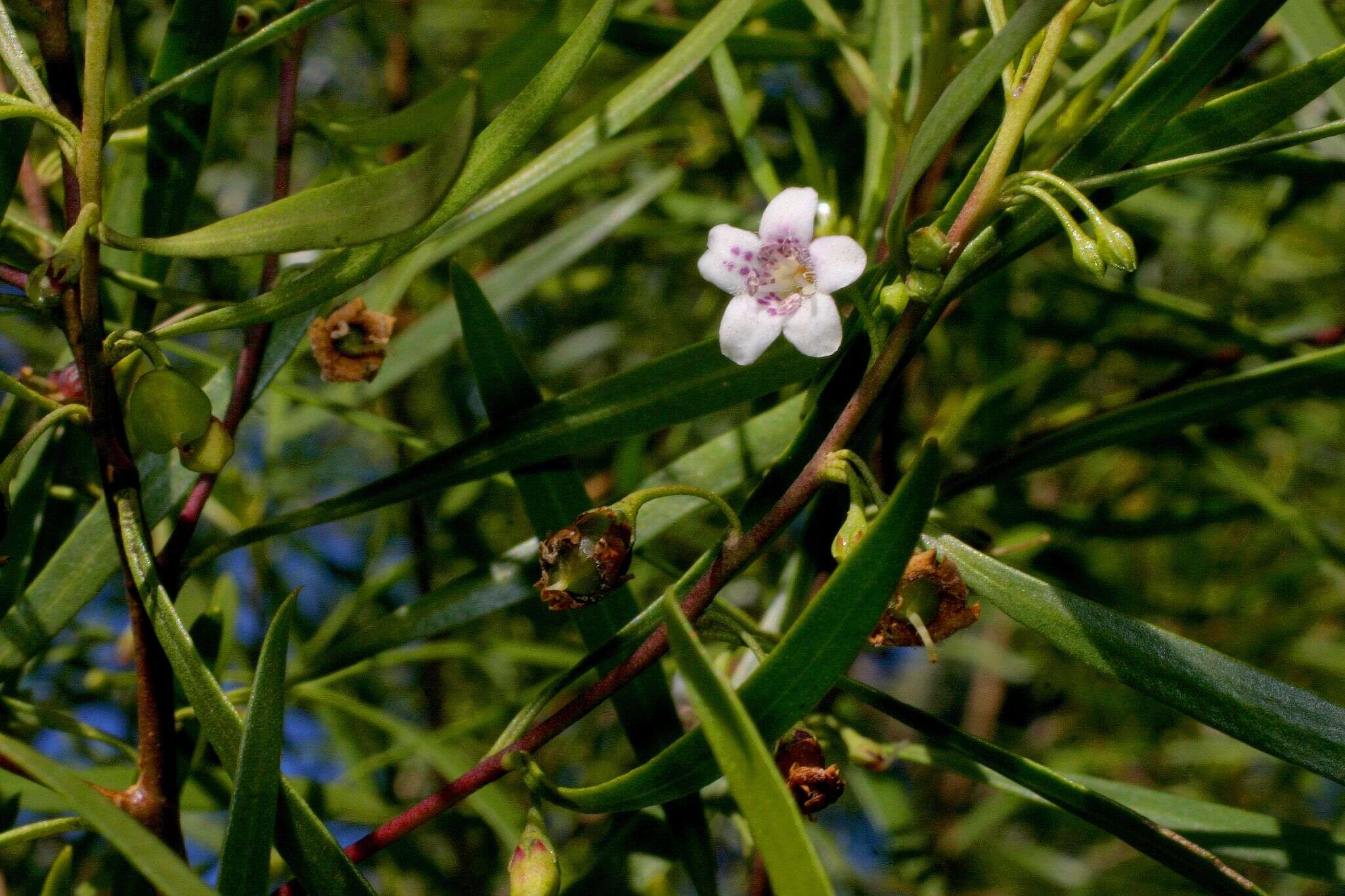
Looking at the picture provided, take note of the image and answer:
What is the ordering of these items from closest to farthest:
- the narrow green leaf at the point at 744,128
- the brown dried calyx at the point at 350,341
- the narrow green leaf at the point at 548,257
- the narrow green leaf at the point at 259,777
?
the narrow green leaf at the point at 259,777, the brown dried calyx at the point at 350,341, the narrow green leaf at the point at 744,128, the narrow green leaf at the point at 548,257

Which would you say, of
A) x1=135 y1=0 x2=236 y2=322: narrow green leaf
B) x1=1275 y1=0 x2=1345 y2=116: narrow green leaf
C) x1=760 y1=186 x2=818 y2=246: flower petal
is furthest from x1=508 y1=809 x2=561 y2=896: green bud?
x1=1275 y1=0 x2=1345 y2=116: narrow green leaf

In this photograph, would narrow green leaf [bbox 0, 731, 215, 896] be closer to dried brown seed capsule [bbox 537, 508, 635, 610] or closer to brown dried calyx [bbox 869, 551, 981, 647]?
dried brown seed capsule [bbox 537, 508, 635, 610]

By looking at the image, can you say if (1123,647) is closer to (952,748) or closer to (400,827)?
(952,748)

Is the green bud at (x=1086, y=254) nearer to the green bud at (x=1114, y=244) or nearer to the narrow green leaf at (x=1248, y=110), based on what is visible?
the green bud at (x=1114, y=244)

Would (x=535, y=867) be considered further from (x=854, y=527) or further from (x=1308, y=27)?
(x=1308, y=27)

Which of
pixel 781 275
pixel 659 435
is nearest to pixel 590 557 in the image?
pixel 781 275

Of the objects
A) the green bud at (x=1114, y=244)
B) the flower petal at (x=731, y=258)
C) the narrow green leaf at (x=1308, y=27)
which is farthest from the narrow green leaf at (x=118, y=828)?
the narrow green leaf at (x=1308, y=27)

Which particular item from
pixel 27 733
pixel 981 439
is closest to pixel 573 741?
pixel 981 439
